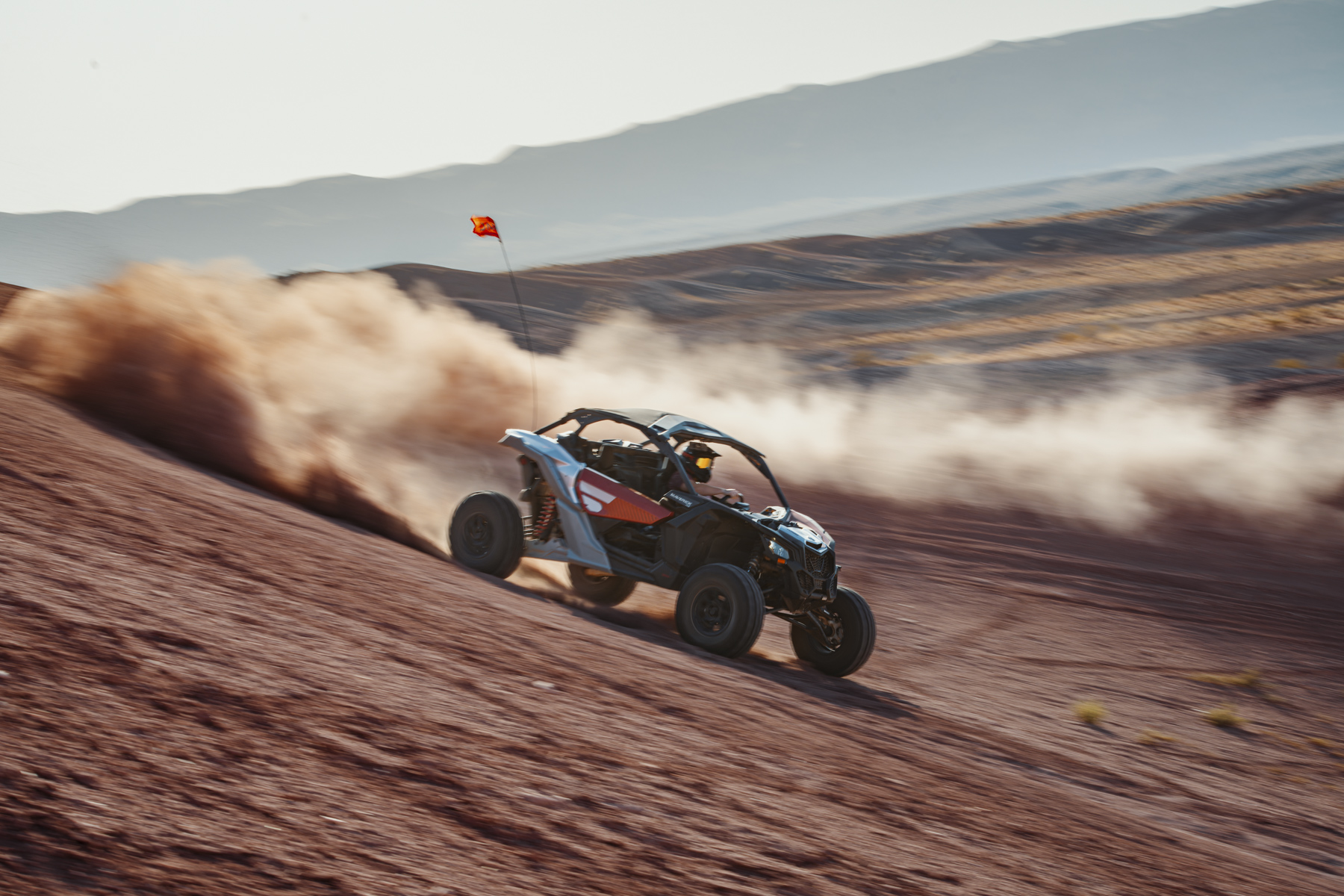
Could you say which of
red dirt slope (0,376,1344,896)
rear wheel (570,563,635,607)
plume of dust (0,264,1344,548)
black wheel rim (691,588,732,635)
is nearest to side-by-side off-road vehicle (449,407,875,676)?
black wheel rim (691,588,732,635)

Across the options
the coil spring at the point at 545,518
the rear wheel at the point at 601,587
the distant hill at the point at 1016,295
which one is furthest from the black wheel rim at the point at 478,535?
the distant hill at the point at 1016,295

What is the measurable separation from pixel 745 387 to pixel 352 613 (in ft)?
82.8

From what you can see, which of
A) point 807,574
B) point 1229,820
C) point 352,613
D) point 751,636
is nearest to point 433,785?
point 352,613

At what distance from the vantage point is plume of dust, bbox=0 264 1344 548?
989cm

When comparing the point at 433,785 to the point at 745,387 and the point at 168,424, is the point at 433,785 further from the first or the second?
the point at 745,387

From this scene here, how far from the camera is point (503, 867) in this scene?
3.42m

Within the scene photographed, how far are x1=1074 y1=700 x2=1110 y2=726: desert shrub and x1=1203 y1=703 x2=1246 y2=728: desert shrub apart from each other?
955 mm

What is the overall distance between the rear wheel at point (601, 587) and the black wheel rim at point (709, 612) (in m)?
1.55

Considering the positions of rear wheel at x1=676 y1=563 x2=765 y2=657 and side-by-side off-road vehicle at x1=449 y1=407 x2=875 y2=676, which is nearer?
rear wheel at x1=676 y1=563 x2=765 y2=657

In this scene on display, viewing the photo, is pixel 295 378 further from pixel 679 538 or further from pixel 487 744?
pixel 487 744

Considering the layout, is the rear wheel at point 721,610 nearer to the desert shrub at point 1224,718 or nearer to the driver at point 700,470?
the driver at point 700,470

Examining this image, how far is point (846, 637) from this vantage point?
836 centimetres

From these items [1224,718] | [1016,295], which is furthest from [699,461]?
[1016,295]

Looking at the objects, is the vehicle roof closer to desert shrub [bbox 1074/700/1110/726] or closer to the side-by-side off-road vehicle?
the side-by-side off-road vehicle
